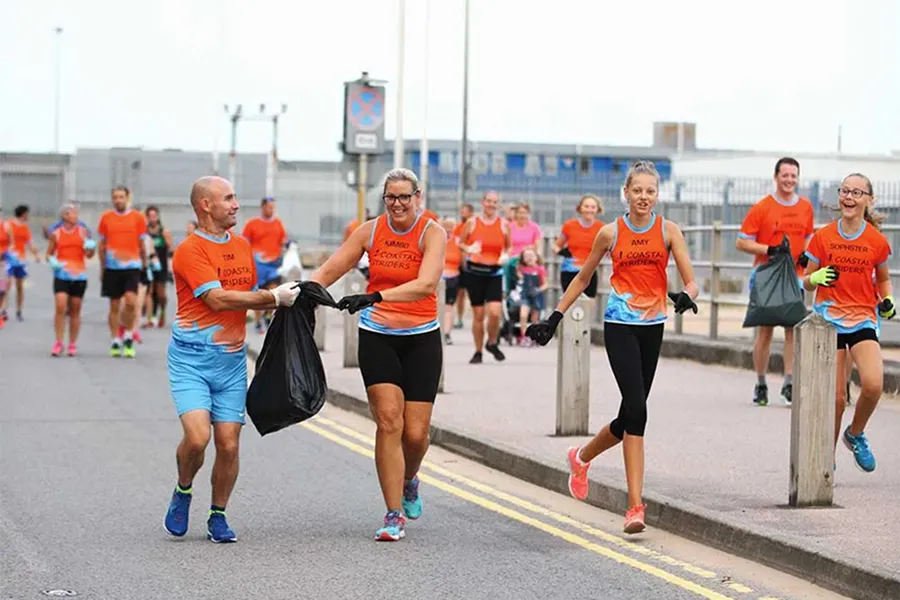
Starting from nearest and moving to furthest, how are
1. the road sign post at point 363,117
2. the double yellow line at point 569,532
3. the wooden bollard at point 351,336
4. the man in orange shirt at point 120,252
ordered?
the double yellow line at point 569,532 → the wooden bollard at point 351,336 → the man in orange shirt at point 120,252 → the road sign post at point 363,117

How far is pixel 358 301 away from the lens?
8.66 m

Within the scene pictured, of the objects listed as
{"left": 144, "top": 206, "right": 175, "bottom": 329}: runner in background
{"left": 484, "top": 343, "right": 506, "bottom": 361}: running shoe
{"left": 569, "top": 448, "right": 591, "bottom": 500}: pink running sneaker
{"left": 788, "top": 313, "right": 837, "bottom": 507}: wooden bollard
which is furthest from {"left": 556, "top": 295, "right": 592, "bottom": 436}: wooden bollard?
{"left": 144, "top": 206, "right": 175, "bottom": 329}: runner in background

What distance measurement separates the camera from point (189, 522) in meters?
9.50

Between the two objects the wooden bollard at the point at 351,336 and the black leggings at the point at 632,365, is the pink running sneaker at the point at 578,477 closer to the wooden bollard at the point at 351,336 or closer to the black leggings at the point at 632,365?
the black leggings at the point at 632,365

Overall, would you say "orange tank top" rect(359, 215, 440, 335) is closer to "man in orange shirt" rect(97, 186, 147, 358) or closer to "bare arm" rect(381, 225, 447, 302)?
"bare arm" rect(381, 225, 447, 302)

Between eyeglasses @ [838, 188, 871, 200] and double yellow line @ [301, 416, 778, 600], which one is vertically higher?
eyeglasses @ [838, 188, 871, 200]

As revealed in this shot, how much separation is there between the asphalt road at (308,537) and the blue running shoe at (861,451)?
171 cm

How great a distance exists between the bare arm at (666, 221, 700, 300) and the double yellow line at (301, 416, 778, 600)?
4.44ft

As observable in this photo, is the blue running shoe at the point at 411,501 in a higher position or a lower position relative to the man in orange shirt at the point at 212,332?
lower

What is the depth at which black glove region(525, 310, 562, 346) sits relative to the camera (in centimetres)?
936

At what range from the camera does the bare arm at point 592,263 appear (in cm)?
942

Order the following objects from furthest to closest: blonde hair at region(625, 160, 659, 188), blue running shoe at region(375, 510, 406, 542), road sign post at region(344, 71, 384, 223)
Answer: road sign post at region(344, 71, 384, 223) < blonde hair at region(625, 160, 659, 188) < blue running shoe at region(375, 510, 406, 542)

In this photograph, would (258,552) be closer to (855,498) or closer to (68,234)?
(855,498)

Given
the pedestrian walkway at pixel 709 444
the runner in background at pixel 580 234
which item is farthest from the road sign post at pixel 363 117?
the runner in background at pixel 580 234
